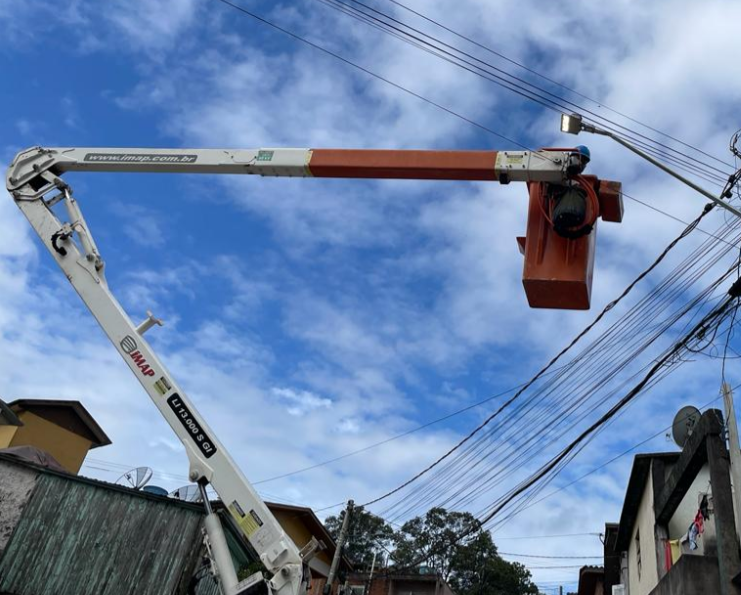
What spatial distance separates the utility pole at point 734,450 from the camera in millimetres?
8391

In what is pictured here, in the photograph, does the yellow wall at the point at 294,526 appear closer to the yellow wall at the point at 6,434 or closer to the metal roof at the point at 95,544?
the metal roof at the point at 95,544

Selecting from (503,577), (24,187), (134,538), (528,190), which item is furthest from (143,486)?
(503,577)

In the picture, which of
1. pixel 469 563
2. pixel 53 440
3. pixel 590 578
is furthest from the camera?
pixel 469 563

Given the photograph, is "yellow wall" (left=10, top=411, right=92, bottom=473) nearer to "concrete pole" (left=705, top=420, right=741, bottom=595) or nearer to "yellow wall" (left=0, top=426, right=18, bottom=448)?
"yellow wall" (left=0, top=426, right=18, bottom=448)

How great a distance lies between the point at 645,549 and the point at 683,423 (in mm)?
4164

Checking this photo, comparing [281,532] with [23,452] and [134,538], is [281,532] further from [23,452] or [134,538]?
[23,452]

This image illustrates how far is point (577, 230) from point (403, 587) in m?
34.8

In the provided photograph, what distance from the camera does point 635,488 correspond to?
1498 centimetres

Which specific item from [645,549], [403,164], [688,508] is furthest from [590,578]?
[403,164]

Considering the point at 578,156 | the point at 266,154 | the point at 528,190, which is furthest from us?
the point at 266,154

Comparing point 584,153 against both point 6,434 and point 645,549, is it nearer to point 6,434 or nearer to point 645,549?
point 645,549

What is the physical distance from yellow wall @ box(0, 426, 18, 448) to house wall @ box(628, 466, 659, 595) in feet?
67.2

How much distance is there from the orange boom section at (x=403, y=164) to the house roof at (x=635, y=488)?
8574 millimetres

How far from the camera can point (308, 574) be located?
708 centimetres
